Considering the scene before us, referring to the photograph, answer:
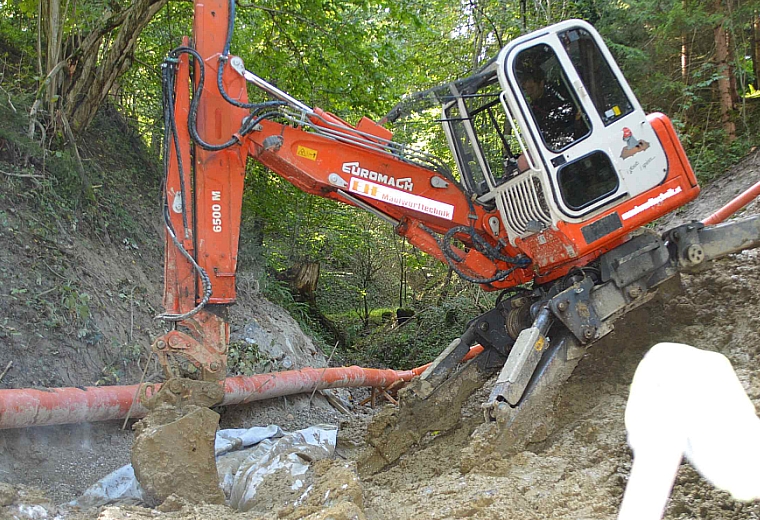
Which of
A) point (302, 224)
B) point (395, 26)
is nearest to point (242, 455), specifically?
point (395, 26)

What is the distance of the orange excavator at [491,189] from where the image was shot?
14.0ft

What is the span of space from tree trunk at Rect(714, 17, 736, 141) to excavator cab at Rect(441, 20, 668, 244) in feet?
17.1

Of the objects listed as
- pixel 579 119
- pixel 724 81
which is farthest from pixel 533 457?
pixel 724 81

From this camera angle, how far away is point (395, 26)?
8266 millimetres

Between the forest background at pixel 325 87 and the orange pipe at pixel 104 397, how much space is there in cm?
63

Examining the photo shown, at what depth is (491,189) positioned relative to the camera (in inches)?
198

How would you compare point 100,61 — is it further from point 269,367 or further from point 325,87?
point 269,367

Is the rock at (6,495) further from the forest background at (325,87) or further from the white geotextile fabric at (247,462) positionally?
the forest background at (325,87)

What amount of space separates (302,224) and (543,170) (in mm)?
6945

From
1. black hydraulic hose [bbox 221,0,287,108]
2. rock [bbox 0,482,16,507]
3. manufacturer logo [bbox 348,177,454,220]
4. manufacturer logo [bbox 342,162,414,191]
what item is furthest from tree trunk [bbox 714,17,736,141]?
rock [bbox 0,482,16,507]

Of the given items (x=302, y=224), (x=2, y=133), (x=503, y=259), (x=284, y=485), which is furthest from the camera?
(x=302, y=224)

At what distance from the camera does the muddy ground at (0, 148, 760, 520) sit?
337 centimetres

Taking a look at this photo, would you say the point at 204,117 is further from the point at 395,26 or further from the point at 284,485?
the point at 395,26

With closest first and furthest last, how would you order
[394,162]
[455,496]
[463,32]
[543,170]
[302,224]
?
[455,496], [543,170], [394,162], [302,224], [463,32]
